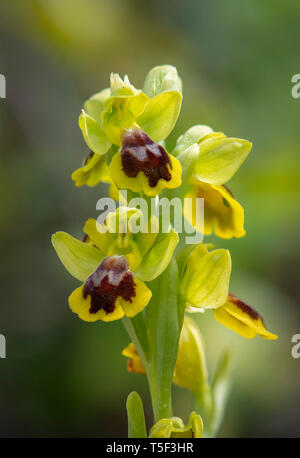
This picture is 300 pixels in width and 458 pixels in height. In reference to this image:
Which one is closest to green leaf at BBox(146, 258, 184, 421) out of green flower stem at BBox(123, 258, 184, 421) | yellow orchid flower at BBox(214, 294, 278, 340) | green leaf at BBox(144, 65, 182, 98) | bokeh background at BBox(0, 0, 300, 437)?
green flower stem at BBox(123, 258, 184, 421)

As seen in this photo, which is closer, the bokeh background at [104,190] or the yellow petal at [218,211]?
the yellow petal at [218,211]

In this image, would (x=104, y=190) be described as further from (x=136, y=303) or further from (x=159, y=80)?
(x=136, y=303)

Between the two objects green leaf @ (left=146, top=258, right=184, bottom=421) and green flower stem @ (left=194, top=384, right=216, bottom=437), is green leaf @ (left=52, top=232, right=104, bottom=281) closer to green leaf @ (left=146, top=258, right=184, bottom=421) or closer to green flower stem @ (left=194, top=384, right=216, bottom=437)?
green leaf @ (left=146, top=258, right=184, bottom=421)

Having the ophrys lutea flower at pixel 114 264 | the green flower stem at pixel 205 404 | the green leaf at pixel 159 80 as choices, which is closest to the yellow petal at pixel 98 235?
the ophrys lutea flower at pixel 114 264

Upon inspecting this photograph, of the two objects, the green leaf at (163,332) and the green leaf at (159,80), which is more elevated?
the green leaf at (159,80)

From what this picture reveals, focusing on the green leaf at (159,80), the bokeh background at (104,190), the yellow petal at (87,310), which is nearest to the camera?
the yellow petal at (87,310)

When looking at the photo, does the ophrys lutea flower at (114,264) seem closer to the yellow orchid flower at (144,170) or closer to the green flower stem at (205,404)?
the yellow orchid flower at (144,170)
